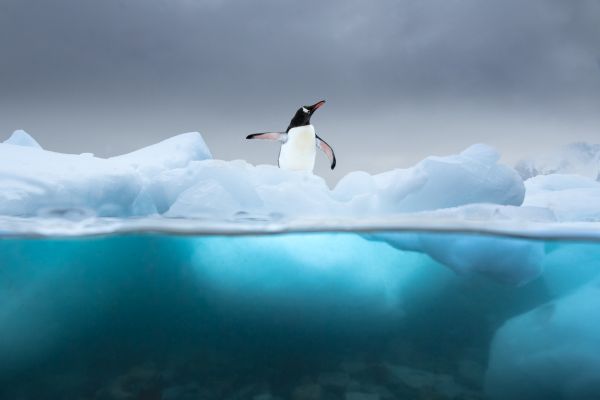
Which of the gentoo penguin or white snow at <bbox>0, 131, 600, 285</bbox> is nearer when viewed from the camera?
white snow at <bbox>0, 131, 600, 285</bbox>

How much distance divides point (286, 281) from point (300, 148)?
4217mm

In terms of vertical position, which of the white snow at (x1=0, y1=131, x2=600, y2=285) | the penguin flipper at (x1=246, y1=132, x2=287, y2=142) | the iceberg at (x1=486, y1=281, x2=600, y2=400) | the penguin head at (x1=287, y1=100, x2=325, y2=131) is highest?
the penguin head at (x1=287, y1=100, x2=325, y2=131)

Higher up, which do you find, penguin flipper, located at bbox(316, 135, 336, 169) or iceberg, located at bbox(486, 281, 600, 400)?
penguin flipper, located at bbox(316, 135, 336, 169)

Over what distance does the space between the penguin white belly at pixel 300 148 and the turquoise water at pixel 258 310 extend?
13.4 feet

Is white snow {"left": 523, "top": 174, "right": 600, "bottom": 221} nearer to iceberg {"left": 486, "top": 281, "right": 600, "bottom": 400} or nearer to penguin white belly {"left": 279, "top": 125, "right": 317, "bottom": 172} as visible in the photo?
iceberg {"left": 486, "top": 281, "right": 600, "bottom": 400}

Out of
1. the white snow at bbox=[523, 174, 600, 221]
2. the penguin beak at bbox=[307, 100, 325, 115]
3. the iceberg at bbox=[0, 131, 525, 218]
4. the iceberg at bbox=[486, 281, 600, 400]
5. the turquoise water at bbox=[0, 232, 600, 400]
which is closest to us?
the iceberg at bbox=[486, 281, 600, 400]

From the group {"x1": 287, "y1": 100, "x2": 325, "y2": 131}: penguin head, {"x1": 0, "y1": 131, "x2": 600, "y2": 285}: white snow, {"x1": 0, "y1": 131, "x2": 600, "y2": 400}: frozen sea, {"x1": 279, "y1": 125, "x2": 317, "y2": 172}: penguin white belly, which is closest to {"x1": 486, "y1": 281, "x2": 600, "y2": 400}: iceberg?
{"x1": 0, "y1": 131, "x2": 600, "y2": 400}: frozen sea

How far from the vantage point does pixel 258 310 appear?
7.22 m

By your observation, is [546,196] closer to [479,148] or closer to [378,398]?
[479,148]

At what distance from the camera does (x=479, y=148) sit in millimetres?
7762

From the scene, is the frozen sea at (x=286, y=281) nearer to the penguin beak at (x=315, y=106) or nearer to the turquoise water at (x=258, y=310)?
the turquoise water at (x=258, y=310)

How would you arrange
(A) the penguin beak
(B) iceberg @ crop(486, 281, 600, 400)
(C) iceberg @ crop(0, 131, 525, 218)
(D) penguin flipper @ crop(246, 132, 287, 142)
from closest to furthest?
(B) iceberg @ crop(486, 281, 600, 400), (C) iceberg @ crop(0, 131, 525, 218), (A) the penguin beak, (D) penguin flipper @ crop(246, 132, 287, 142)

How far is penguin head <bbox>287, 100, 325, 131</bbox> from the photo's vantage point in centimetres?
1079

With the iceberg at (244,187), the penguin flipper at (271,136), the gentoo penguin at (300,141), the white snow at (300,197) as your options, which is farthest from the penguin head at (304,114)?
the iceberg at (244,187)
